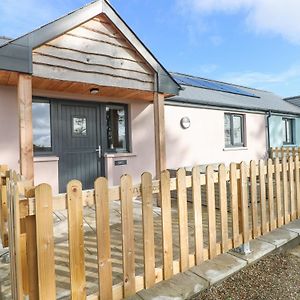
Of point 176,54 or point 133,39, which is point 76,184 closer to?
point 133,39

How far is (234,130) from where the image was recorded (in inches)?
459

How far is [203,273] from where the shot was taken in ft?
9.88

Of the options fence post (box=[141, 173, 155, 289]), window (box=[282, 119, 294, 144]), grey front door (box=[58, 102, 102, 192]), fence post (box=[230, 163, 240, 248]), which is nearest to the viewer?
fence post (box=[141, 173, 155, 289])

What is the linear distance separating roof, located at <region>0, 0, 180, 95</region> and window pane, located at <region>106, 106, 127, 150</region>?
2007mm

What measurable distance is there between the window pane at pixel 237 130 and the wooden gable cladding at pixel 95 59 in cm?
644

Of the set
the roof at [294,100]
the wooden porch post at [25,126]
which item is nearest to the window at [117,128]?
the wooden porch post at [25,126]

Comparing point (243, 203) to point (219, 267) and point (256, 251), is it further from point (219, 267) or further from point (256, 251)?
point (219, 267)

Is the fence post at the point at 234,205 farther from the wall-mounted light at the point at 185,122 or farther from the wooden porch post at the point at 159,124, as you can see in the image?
the wall-mounted light at the point at 185,122

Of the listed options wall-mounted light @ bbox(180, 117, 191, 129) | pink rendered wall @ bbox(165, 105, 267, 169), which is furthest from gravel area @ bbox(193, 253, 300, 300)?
wall-mounted light @ bbox(180, 117, 191, 129)

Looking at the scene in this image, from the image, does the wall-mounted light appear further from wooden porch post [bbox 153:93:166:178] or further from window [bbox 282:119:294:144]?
window [bbox 282:119:294:144]

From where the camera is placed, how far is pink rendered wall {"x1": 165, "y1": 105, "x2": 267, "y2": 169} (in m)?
9.23

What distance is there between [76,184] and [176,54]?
72.0ft

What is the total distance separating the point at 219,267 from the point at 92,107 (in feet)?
18.4

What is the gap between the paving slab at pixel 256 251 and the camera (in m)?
3.44
